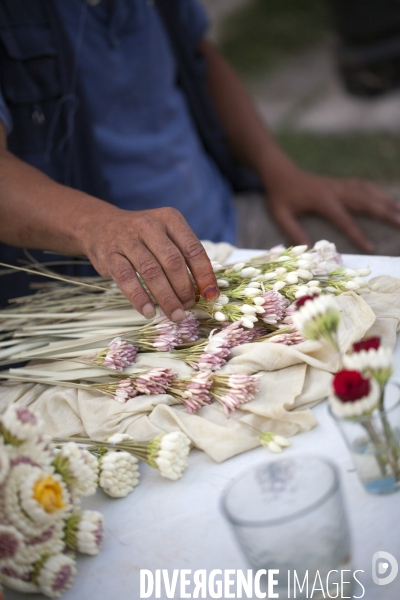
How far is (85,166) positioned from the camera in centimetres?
191

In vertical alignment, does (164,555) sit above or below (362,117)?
above

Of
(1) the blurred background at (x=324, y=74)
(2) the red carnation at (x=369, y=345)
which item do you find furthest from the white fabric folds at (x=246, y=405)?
(1) the blurred background at (x=324, y=74)

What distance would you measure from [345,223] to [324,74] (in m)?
4.53

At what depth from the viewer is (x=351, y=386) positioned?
25.5 inches

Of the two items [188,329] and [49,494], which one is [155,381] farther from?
[49,494]

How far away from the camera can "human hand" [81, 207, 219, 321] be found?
40.7 inches

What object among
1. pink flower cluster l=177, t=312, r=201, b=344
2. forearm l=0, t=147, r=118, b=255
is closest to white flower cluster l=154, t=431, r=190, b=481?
pink flower cluster l=177, t=312, r=201, b=344

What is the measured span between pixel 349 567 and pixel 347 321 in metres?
0.42

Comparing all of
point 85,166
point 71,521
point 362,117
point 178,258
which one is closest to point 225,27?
point 362,117

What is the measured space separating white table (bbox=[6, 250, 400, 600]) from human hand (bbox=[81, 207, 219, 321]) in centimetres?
26

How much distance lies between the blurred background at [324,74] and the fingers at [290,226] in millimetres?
2299

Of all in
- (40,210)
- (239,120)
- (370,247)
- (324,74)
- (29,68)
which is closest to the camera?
(40,210)

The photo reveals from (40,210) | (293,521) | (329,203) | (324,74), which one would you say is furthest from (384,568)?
(324,74)

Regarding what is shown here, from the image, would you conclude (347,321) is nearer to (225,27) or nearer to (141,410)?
(141,410)
